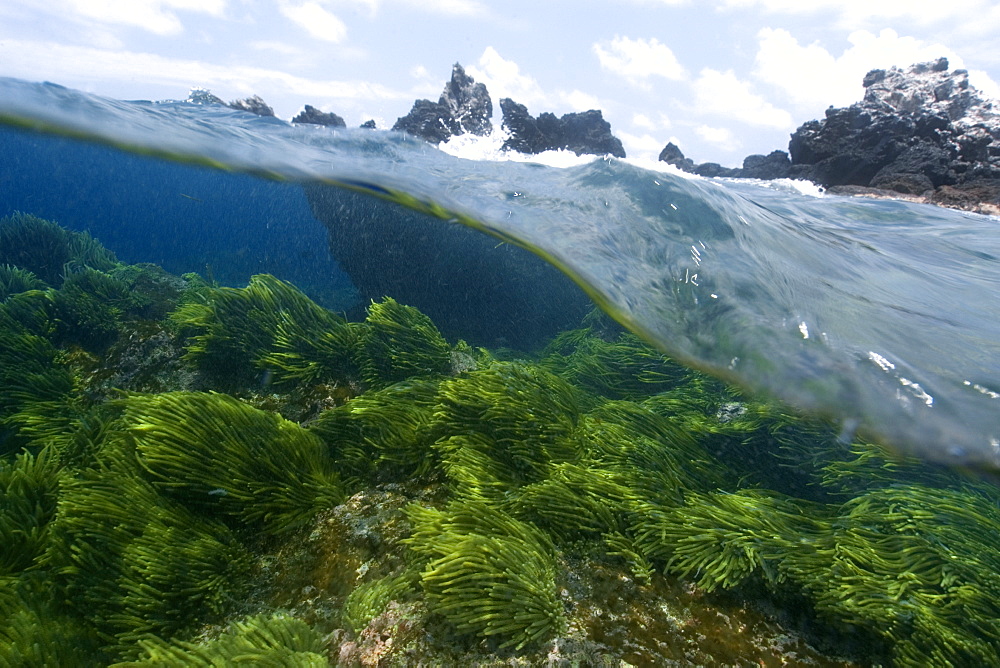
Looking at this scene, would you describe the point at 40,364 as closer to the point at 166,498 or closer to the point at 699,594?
the point at 166,498

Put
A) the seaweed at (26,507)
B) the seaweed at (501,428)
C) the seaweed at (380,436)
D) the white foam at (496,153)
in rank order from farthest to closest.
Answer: the white foam at (496,153) → the seaweed at (380,436) → the seaweed at (501,428) → the seaweed at (26,507)

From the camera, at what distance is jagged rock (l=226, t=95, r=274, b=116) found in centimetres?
1070

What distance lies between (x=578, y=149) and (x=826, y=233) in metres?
6.09

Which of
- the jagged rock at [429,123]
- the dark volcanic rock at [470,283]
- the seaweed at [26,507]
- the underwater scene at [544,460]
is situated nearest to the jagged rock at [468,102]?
the jagged rock at [429,123]

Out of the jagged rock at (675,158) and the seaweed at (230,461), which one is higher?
the jagged rock at (675,158)

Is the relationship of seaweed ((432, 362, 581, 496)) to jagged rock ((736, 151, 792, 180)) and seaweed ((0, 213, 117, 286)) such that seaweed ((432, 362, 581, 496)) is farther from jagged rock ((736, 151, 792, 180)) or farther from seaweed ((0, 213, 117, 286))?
jagged rock ((736, 151, 792, 180))

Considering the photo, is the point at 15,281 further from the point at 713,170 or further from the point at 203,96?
the point at 713,170

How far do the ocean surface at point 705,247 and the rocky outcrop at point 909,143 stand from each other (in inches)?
43.5

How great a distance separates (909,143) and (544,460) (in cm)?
1278

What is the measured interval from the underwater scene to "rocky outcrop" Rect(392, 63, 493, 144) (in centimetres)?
368

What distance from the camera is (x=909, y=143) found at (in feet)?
36.4

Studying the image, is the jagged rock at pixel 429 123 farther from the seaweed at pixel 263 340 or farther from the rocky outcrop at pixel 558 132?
the seaweed at pixel 263 340

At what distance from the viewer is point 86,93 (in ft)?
26.4

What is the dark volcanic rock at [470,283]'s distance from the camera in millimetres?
8789
